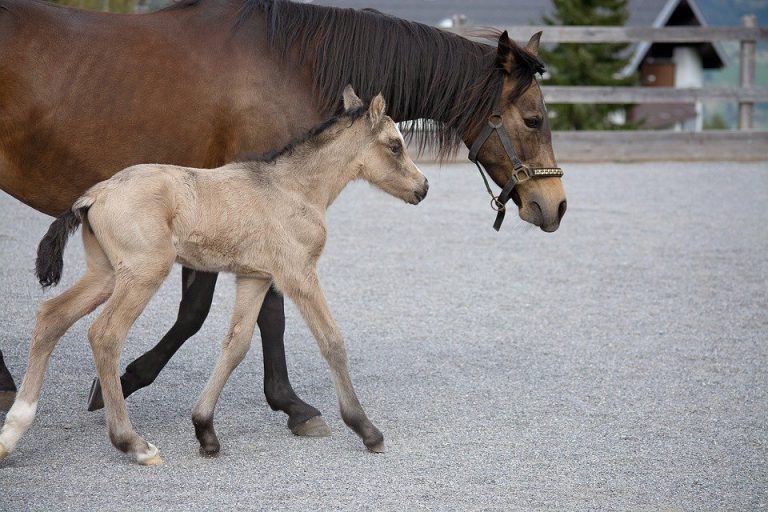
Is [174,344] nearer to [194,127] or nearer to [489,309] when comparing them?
[194,127]

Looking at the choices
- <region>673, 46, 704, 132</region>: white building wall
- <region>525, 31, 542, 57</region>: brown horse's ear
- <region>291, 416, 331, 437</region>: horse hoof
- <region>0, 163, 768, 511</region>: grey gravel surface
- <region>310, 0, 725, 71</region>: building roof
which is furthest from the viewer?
<region>673, 46, 704, 132</region>: white building wall

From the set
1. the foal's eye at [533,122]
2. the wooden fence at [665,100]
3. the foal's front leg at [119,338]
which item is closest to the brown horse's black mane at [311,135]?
the foal's front leg at [119,338]

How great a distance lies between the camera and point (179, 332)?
16.4 feet

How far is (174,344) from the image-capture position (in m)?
4.97

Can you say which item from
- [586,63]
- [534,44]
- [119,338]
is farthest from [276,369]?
[586,63]

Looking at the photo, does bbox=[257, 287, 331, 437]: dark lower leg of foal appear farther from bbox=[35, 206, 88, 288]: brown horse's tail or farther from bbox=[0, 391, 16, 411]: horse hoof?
bbox=[0, 391, 16, 411]: horse hoof

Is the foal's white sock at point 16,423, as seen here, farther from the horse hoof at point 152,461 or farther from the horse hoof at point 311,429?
the horse hoof at point 311,429

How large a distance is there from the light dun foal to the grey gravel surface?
0.30 m

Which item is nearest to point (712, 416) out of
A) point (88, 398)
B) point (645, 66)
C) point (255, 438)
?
point (255, 438)

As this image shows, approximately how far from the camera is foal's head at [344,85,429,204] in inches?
177

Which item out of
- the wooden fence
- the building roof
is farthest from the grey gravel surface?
the building roof

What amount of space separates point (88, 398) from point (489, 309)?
3191 mm

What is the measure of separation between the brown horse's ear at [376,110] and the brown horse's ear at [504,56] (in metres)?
0.83

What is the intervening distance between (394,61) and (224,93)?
2.89ft
